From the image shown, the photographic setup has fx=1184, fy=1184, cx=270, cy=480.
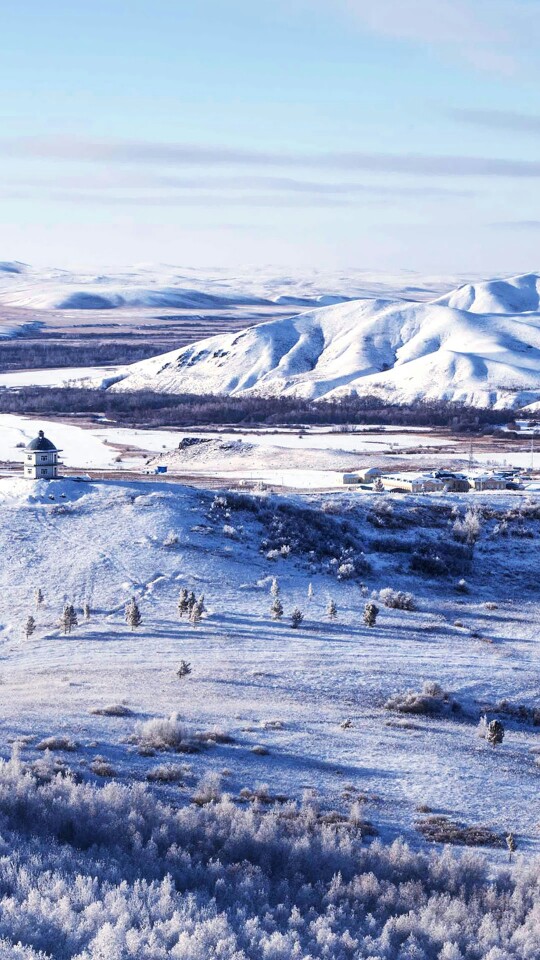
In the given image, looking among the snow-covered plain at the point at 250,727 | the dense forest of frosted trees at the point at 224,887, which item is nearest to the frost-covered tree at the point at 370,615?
the snow-covered plain at the point at 250,727

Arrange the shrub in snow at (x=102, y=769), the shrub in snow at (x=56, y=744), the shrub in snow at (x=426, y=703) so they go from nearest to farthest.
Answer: the shrub in snow at (x=102, y=769), the shrub in snow at (x=56, y=744), the shrub in snow at (x=426, y=703)

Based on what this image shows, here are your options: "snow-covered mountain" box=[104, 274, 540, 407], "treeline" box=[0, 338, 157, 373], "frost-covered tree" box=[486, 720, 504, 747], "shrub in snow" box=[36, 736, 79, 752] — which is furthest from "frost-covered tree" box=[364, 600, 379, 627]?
"treeline" box=[0, 338, 157, 373]

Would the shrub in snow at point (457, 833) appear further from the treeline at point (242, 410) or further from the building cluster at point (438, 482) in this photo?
the treeline at point (242, 410)

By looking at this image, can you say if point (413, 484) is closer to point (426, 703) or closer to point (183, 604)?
point (183, 604)

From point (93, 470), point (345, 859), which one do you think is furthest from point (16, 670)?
point (93, 470)

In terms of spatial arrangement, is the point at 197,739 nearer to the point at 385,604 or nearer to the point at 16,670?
the point at 16,670

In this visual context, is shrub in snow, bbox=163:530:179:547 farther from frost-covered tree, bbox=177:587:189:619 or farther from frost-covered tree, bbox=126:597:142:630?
frost-covered tree, bbox=126:597:142:630
